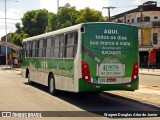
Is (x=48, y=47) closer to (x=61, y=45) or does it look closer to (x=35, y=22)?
(x=61, y=45)

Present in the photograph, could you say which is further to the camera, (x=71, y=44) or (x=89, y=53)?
(x=71, y=44)

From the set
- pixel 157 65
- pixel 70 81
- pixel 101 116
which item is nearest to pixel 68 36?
pixel 70 81

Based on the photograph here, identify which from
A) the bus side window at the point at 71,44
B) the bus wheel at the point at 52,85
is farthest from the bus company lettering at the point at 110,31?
the bus wheel at the point at 52,85

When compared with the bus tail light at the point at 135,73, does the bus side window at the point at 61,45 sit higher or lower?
higher

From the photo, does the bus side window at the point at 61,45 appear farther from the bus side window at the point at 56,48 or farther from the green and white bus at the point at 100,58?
the green and white bus at the point at 100,58

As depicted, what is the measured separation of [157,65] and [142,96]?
4511cm

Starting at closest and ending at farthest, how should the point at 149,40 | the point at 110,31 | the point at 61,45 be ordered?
the point at 110,31 → the point at 61,45 → the point at 149,40

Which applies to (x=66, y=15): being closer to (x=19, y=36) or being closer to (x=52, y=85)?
(x=19, y=36)

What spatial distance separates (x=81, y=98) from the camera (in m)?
15.7

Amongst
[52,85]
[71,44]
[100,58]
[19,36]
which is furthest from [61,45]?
[19,36]

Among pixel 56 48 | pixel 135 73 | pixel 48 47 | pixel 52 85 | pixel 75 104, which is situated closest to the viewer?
pixel 75 104

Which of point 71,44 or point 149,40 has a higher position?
point 149,40

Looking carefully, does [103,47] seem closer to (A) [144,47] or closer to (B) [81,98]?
(B) [81,98]

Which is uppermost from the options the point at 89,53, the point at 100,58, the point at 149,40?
the point at 149,40
